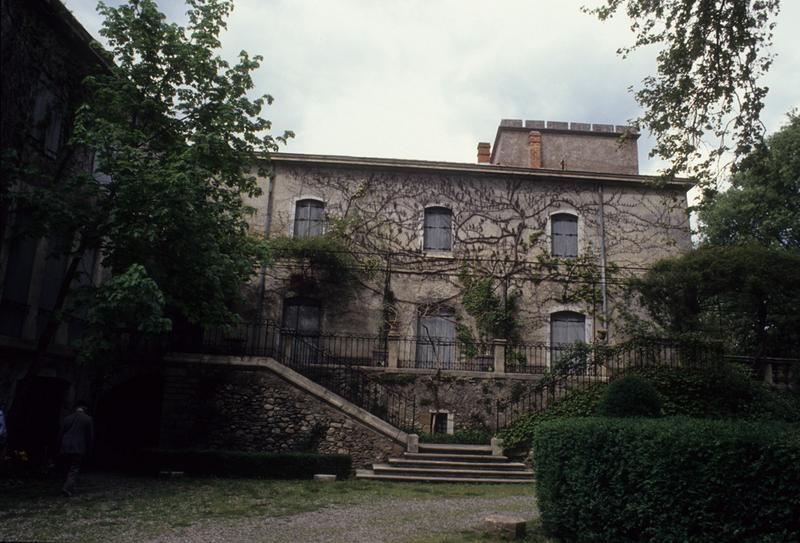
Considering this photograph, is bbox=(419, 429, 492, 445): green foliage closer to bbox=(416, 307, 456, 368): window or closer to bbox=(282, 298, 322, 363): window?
bbox=(416, 307, 456, 368): window

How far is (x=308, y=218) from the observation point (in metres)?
21.4

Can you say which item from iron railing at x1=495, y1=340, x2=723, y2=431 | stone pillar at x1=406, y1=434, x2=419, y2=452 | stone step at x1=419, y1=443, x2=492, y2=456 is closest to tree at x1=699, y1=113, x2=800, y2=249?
iron railing at x1=495, y1=340, x2=723, y2=431

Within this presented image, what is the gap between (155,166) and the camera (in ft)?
40.9

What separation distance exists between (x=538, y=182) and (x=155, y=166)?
13398mm

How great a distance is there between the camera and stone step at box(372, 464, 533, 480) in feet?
46.5

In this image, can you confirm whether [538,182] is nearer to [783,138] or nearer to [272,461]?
[783,138]

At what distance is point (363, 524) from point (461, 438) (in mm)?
7384

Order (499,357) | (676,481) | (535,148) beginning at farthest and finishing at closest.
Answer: (535,148), (499,357), (676,481)

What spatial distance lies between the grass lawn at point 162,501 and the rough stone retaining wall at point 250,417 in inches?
64.3

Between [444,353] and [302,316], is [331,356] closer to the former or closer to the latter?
[302,316]

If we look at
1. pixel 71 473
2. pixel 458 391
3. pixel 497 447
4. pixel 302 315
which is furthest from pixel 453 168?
pixel 71 473

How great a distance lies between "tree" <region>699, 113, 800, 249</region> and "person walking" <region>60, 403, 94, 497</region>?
21.0 meters

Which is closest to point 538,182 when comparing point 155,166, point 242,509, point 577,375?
point 577,375

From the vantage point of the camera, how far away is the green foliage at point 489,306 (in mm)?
20484
